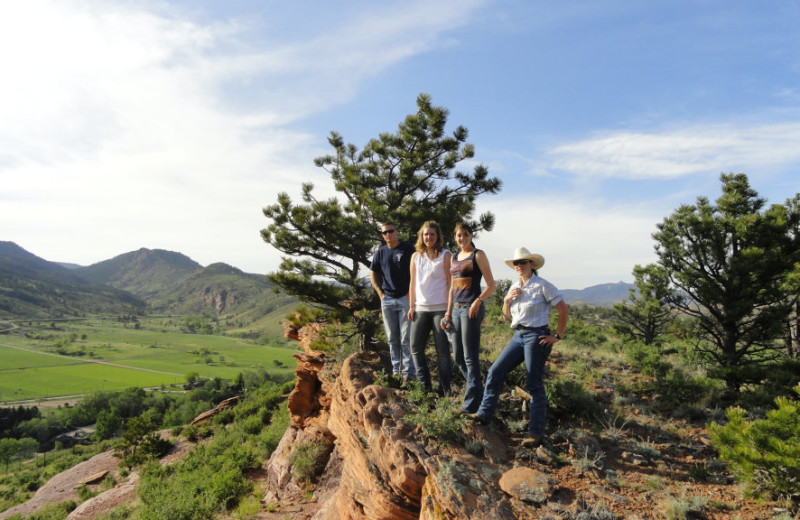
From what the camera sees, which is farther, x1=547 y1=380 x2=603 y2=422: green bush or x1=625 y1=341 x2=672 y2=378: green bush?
x1=625 y1=341 x2=672 y2=378: green bush

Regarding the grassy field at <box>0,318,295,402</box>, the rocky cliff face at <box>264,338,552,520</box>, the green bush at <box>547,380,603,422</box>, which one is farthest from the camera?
the grassy field at <box>0,318,295,402</box>

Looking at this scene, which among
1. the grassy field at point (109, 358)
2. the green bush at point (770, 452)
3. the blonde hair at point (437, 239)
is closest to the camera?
the green bush at point (770, 452)

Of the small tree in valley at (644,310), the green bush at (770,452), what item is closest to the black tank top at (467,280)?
the green bush at (770,452)

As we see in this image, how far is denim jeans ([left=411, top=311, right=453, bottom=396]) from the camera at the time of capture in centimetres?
562

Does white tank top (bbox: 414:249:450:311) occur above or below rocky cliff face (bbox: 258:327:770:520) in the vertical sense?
above

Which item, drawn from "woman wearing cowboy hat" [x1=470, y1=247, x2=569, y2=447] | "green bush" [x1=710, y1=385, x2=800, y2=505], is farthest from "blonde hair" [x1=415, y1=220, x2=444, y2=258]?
"green bush" [x1=710, y1=385, x2=800, y2=505]

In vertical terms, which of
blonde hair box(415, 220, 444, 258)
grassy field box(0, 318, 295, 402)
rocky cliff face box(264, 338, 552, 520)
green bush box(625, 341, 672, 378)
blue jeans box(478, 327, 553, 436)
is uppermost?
blonde hair box(415, 220, 444, 258)

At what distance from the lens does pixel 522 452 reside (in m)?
4.82

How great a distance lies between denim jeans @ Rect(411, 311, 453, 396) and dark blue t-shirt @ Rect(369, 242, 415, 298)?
29.4 inches

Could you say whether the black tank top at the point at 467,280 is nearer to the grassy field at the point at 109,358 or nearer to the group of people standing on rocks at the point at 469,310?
the group of people standing on rocks at the point at 469,310

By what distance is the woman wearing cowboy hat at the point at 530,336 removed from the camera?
4.70 metres

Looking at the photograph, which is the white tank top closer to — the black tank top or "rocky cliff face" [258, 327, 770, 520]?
the black tank top

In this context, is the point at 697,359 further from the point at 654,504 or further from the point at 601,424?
the point at 654,504

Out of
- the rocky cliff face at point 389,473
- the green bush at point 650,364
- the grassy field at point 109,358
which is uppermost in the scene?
the green bush at point 650,364
